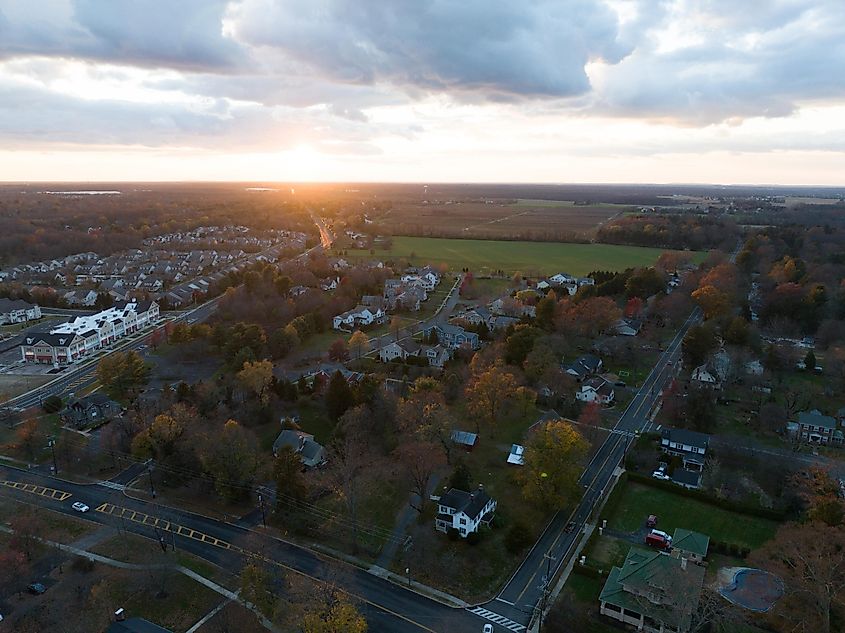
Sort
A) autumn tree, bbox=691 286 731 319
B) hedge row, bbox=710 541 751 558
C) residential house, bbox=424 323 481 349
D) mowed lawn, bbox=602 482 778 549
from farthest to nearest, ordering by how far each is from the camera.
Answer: autumn tree, bbox=691 286 731 319 < residential house, bbox=424 323 481 349 < mowed lawn, bbox=602 482 778 549 < hedge row, bbox=710 541 751 558

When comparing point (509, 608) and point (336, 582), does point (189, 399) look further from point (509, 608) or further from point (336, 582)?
point (509, 608)

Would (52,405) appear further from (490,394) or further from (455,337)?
(455,337)

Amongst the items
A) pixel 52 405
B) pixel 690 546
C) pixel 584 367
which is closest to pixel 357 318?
pixel 584 367

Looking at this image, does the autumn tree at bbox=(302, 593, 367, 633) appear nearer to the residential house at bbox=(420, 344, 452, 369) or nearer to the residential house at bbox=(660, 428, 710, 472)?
the residential house at bbox=(660, 428, 710, 472)

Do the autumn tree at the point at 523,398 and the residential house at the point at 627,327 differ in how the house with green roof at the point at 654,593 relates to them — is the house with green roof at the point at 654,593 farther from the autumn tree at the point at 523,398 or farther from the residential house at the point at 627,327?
the residential house at the point at 627,327

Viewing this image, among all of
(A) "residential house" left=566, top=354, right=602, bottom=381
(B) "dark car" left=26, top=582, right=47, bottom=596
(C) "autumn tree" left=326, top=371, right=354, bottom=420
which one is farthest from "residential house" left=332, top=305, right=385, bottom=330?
(B) "dark car" left=26, top=582, right=47, bottom=596

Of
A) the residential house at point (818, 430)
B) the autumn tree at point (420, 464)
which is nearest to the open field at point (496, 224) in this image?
the residential house at point (818, 430)
